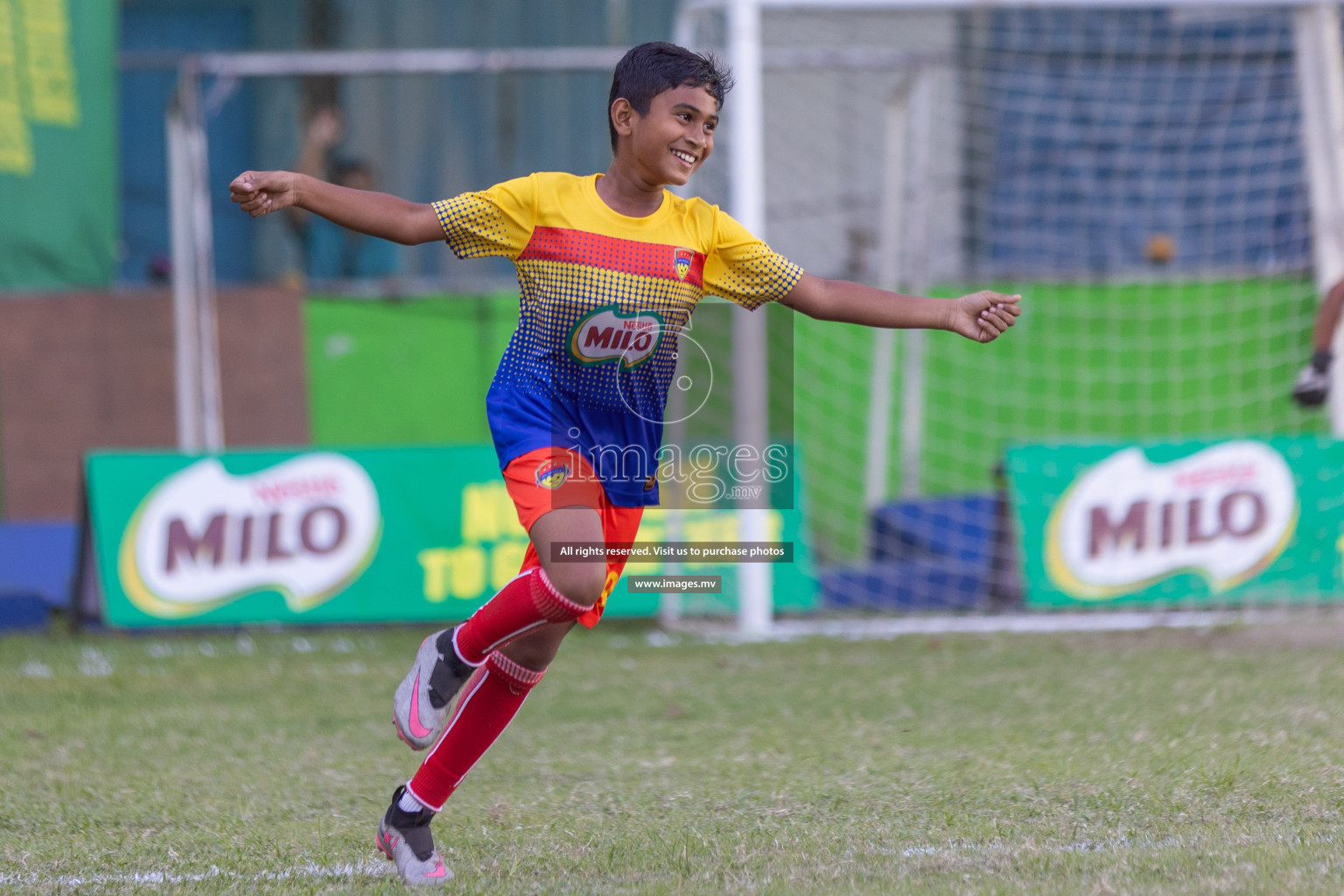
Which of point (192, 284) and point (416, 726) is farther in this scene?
point (192, 284)

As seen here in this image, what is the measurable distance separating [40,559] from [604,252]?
19.1 feet

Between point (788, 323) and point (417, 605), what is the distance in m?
3.25

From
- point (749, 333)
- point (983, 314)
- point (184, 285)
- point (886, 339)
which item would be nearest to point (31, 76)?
point (184, 285)

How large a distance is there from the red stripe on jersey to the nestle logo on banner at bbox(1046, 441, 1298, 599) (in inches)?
180

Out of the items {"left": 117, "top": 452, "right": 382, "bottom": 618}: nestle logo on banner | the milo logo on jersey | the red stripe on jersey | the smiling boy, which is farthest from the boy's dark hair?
{"left": 117, "top": 452, "right": 382, "bottom": 618}: nestle logo on banner

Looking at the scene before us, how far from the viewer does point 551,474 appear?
327cm

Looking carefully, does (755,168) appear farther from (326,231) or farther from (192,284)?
(326,231)

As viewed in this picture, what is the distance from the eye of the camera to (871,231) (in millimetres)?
10742

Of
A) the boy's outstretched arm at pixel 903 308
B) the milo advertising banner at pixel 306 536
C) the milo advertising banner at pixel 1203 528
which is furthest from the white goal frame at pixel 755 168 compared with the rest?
the boy's outstretched arm at pixel 903 308

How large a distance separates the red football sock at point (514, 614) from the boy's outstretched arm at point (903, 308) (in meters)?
0.95

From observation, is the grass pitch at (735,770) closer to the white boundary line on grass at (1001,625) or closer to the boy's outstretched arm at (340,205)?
the white boundary line on grass at (1001,625)

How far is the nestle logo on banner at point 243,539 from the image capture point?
7.34 m

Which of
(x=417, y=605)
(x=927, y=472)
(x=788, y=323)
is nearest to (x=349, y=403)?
(x=417, y=605)

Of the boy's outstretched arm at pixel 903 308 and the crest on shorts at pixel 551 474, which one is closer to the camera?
the crest on shorts at pixel 551 474
